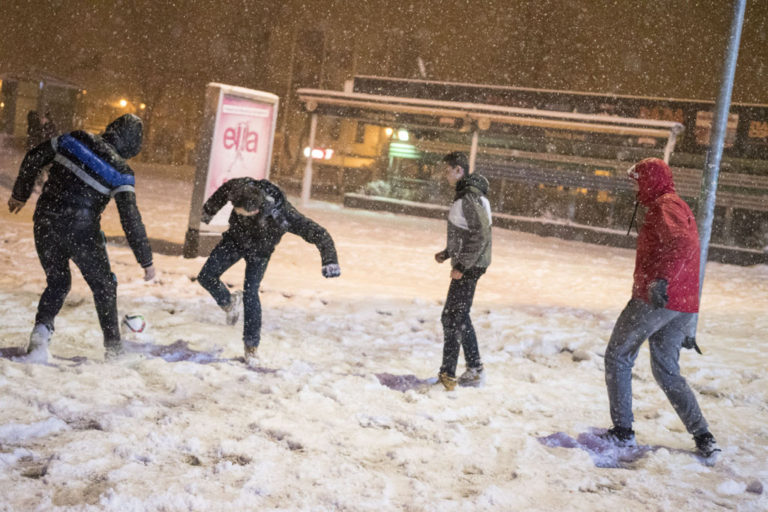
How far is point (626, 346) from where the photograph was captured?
4.45 metres

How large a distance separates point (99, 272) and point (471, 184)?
266 centimetres

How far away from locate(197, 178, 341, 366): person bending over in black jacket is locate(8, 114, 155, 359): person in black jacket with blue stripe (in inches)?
26.1

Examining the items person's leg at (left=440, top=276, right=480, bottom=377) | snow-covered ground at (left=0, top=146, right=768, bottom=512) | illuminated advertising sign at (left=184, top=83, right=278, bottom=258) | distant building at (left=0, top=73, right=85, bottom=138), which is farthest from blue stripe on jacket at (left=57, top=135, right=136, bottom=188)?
distant building at (left=0, top=73, right=85, bottom=138)

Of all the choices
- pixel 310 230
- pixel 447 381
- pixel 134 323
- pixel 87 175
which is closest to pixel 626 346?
pixel 447 381

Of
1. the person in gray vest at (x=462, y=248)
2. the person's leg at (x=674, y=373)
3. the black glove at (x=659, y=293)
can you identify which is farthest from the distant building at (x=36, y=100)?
the black glove at (x=659, y=293)

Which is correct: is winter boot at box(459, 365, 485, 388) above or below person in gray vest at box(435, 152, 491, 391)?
below

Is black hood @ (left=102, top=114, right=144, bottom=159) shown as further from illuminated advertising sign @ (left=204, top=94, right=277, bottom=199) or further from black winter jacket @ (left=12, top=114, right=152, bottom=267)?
illuminated advertising sign @ (left=204, top=94, right=277, bottom=199)

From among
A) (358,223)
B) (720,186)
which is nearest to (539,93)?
(720,186)

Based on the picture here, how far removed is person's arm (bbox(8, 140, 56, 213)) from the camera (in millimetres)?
4664

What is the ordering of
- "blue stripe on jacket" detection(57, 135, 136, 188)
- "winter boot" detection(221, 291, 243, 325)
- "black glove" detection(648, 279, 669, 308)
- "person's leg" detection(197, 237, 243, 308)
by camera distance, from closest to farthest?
"black glove" detection(648, 279, 669, 308)
"blue stripe on jacket" detection(57, 135, 136, 188)
"person's leg" detection(197, 237, 243, 308)
"winter boot" detection(221, 291, 243, 325)

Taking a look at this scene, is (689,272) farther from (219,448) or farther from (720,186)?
(720,186)

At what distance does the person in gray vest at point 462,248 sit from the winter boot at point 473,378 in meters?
0.12

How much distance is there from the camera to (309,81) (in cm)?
4109

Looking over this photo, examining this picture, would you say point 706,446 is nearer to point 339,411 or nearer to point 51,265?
point 339,411
